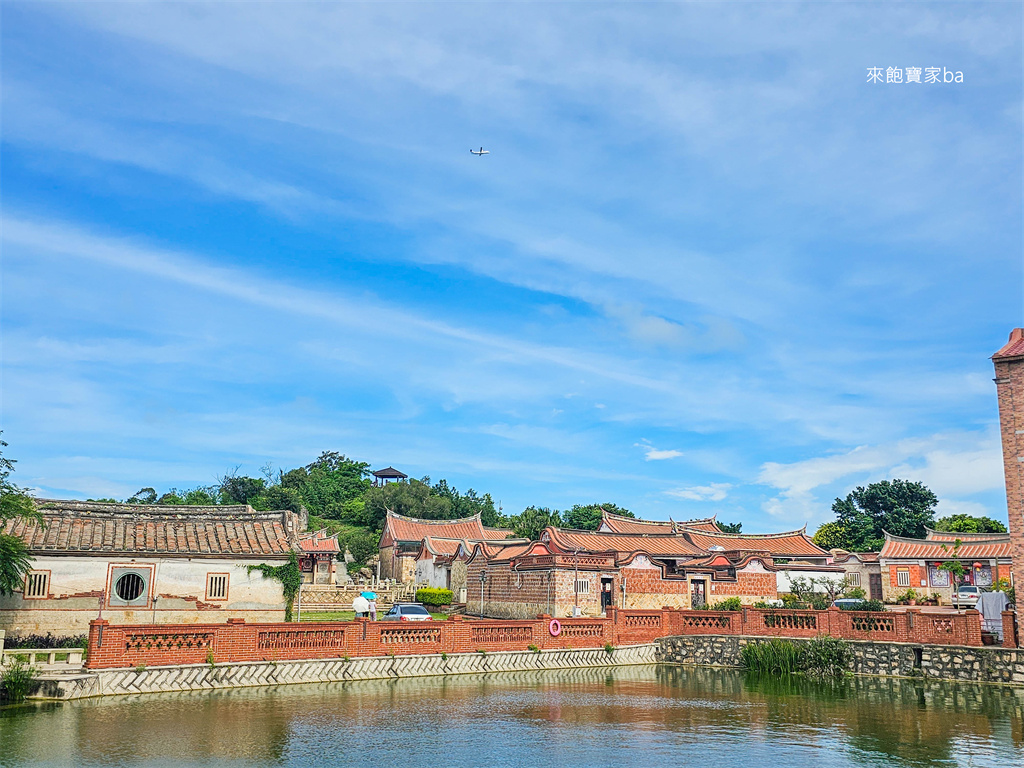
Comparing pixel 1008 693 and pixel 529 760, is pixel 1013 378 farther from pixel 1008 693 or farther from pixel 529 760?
pixel 529 760

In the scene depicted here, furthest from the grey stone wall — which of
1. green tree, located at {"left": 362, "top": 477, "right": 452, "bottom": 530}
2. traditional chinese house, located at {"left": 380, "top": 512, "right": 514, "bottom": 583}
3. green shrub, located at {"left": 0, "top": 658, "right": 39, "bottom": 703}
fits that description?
green tree, located at {"left": 362, "top": 477, "right": 452, "bottom": 530}

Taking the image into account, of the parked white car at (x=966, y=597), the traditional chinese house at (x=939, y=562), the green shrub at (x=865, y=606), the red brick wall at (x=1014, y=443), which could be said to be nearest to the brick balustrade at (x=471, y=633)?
the red brick wall at (x=1014, y=443)

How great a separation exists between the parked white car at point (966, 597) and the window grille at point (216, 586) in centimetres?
3227

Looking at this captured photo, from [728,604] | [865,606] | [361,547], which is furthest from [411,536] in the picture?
[865,606]

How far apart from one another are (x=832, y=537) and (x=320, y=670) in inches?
2634

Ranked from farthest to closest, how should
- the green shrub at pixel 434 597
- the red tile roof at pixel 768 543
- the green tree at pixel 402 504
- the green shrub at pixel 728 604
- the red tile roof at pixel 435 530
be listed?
the green tree at pixel 402 504, the red tile roof at pixel 435 530, the red tile roof at pixel 768 543, the green shrub at pixel 434 597, the green shrub at pixel 728 604

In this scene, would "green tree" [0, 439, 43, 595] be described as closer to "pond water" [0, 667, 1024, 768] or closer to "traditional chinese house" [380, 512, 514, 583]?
"pond water" [0, 667, 1024, 768]

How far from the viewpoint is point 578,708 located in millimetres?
19656

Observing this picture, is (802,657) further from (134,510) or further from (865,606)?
(134,510)

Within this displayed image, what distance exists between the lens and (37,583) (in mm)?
24562

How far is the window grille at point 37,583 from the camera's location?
24422 mm

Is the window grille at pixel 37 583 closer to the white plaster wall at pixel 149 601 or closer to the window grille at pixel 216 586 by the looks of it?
the white plaster wall at pixel 149 601

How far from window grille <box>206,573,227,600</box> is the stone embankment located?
592cm

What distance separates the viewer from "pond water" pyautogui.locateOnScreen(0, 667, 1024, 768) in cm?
1424
